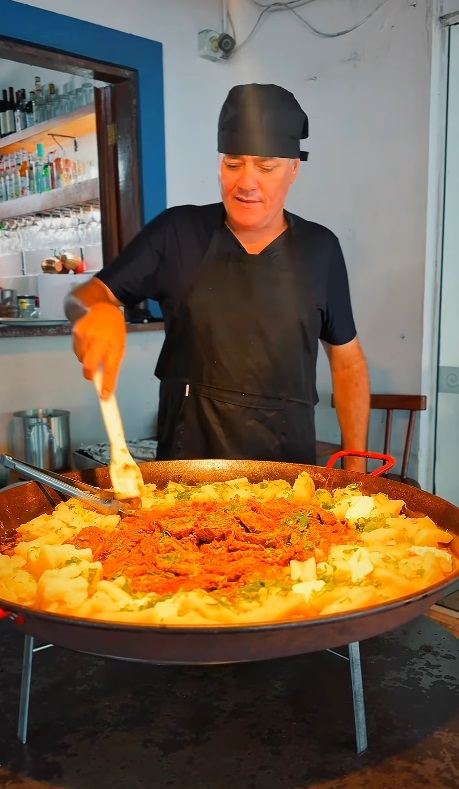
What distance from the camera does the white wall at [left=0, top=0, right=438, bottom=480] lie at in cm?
303

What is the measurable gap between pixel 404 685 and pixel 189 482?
716mm

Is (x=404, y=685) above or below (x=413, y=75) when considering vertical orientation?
below

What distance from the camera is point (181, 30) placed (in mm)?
3473

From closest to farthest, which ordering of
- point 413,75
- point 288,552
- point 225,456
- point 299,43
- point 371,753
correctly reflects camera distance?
point 371,753 → point 288,552 → point 225,456 → point 413,75 → point 299,43

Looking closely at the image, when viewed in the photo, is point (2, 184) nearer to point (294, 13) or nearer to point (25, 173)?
point (25, 173)

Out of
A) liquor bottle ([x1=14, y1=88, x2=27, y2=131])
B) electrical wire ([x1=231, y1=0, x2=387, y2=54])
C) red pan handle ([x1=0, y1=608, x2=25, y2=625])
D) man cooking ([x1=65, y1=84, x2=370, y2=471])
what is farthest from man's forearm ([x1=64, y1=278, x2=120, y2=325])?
liquor bottle ([x1=14, y1=88, x2=27, y2=131])

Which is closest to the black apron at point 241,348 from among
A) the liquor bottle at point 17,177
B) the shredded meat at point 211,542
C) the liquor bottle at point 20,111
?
the shredded meat at point 211,542

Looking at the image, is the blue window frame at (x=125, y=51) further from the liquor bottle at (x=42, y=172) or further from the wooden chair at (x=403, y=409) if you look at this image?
the liquor bottle at (x=42, y=172)

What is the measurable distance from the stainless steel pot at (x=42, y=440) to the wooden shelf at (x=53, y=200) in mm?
2174

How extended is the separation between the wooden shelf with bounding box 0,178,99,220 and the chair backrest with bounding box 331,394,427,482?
8.51 feet

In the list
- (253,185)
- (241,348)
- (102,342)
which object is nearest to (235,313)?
(241,348)

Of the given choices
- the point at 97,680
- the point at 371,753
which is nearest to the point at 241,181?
the point at 97,680

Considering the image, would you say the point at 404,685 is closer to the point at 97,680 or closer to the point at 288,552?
the point at 288,552

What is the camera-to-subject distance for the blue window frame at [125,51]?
2863mm
